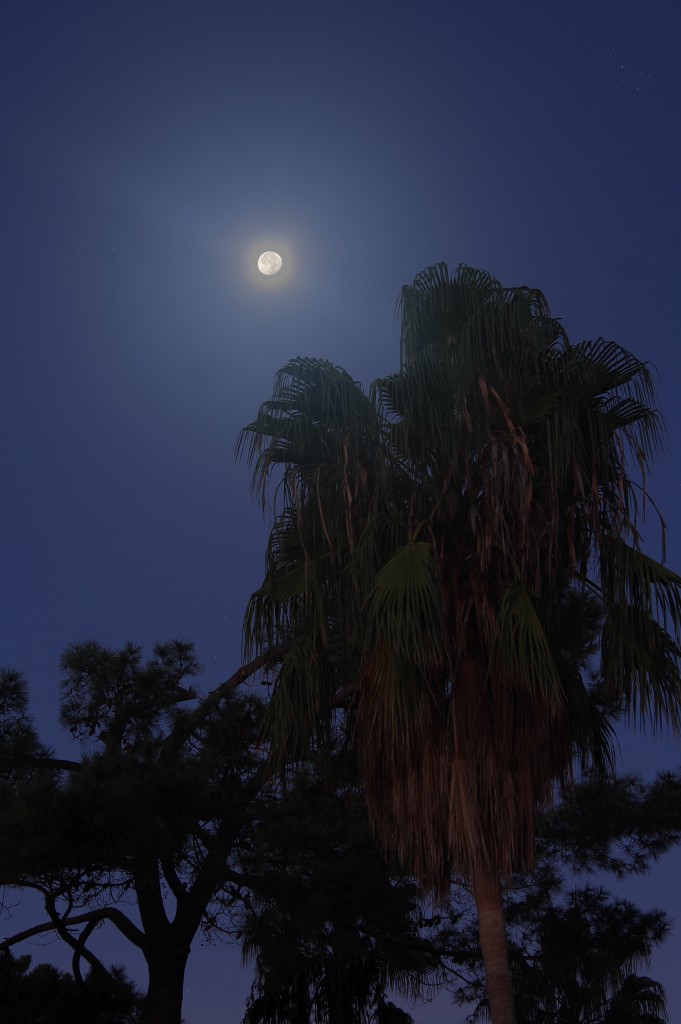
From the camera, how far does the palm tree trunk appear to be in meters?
6.71

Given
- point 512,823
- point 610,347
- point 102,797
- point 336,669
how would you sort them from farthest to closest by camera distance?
point 336,669, point 102,797, point 610,347, point 512,823

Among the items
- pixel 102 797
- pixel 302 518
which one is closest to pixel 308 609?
pixel 302 518

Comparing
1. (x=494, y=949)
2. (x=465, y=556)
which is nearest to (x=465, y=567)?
(x=465, y=556)

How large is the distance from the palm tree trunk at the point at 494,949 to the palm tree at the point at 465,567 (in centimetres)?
2

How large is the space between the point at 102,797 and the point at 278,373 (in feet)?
13.5

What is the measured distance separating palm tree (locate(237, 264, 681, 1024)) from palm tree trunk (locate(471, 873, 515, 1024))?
0.05 ft

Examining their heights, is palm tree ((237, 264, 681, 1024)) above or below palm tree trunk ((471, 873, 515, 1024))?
above

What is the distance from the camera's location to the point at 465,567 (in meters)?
7.58

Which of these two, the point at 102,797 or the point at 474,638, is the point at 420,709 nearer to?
the point at 474,638

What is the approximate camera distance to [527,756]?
6.82 meters

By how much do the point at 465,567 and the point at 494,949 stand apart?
2771 mm

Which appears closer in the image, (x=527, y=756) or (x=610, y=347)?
(x=527, y=756)

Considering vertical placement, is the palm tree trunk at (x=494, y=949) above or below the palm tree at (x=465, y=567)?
below

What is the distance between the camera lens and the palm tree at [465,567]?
6789 millimetres
